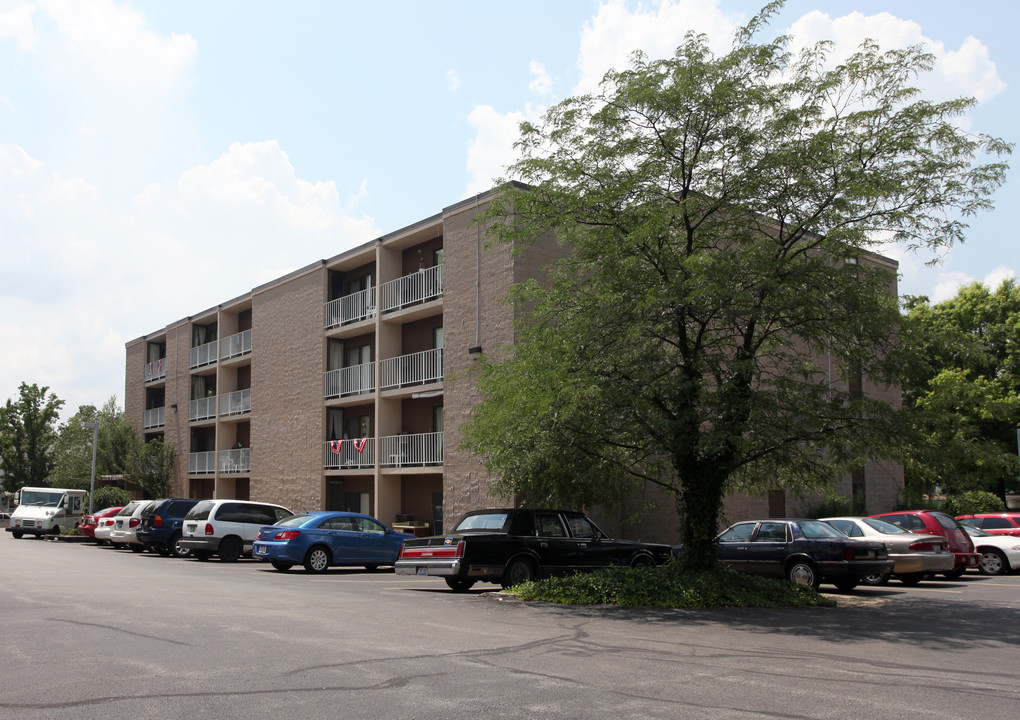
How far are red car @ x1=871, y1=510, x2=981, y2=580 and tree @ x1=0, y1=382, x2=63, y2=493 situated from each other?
218 ft

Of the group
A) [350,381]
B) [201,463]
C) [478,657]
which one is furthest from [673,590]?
[201,463]

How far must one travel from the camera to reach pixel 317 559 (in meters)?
19.8

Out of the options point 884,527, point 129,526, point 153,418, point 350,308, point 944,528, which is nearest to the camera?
point 884,527

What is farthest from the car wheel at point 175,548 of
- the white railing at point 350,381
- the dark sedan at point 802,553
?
the dark sedan at point 802,553

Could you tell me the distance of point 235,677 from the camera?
7.28 m

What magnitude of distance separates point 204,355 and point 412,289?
17.6 metres

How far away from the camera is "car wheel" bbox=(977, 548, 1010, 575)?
20.3 meters

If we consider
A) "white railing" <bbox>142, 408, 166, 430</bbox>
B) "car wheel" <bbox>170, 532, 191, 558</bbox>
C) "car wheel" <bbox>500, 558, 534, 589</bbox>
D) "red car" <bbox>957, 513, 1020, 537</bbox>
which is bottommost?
"car wheel" <bbox>170, 532, 191, 558</bbox>

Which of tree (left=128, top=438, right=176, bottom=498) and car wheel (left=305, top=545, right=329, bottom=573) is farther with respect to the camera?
tree (left=128, top=438, right=176, bottom=498)

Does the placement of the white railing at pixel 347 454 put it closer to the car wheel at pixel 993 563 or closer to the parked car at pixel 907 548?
the parked car at pixel 907 548

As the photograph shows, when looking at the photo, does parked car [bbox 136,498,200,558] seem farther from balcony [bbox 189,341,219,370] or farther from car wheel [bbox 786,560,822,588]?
car wheel [bbox 786,560,822,588]

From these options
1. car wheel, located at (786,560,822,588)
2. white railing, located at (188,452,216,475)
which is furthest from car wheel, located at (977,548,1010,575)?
white railing, located at (188,452,216,475)

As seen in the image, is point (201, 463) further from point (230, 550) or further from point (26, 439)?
point (26, 439)

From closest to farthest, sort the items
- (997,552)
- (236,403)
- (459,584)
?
(459,584) < (997,552) < (236,403)
